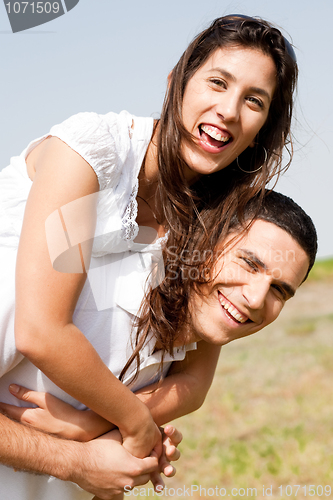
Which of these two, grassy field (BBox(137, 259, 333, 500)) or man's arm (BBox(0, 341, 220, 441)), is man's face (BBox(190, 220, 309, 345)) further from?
grassy field (BBox(137, 259, 333, 500))

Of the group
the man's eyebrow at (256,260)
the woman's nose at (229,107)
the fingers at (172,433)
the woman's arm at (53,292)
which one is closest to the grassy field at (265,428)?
the fingers at (172,433)

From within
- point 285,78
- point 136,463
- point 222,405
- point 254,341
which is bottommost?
point 254,341

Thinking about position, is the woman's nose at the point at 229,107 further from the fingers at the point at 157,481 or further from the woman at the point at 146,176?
the fingers at the point at 157,481

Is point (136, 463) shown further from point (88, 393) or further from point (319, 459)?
point (319, 459)

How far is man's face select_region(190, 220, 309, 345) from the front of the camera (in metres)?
2.40

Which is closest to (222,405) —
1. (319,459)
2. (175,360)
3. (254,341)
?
(319,459)

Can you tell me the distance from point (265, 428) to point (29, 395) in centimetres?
418

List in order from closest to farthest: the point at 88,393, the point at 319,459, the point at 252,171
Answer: the point at 88,393
the point at 252,171
the point at 319,459

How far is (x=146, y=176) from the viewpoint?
242 cm

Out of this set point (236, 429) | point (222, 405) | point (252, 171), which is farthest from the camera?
point (222, 405)

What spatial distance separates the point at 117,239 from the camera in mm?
2258

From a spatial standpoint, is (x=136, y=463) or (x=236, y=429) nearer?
(x=136, y=463)

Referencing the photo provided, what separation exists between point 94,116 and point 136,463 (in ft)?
4.80

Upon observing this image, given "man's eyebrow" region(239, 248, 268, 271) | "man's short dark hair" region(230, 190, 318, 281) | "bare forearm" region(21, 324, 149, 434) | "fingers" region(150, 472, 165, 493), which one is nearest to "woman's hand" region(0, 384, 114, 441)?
"bare forearm" region(21, 324, 149, 434)
